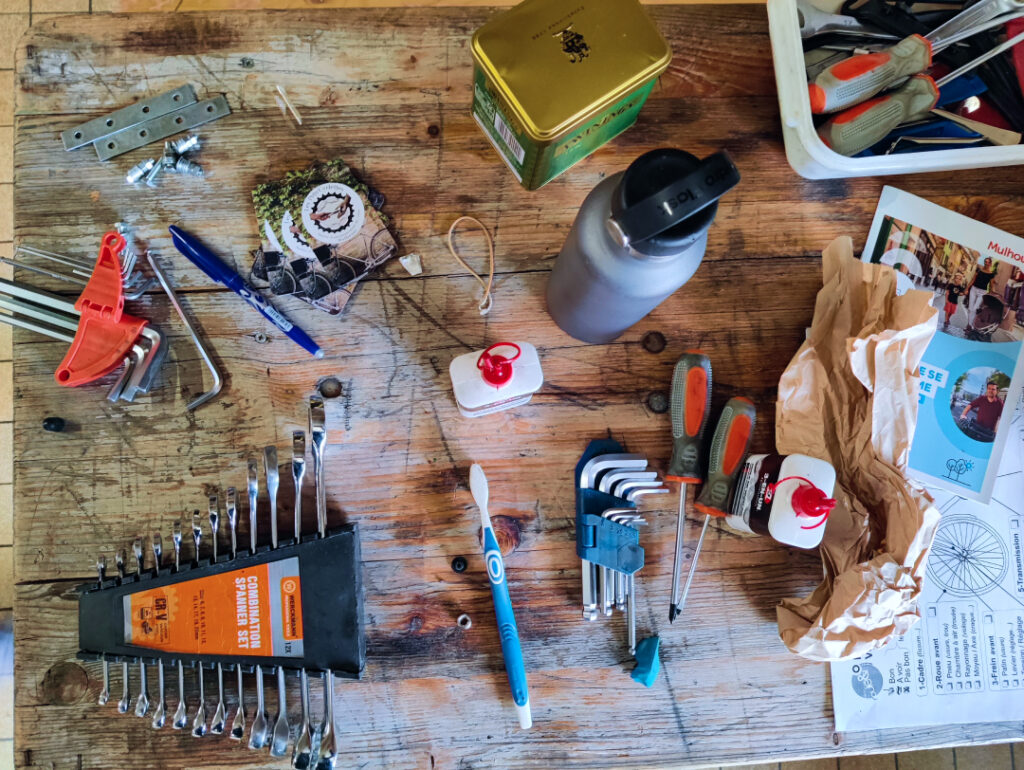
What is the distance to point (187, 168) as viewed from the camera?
83 centimetres

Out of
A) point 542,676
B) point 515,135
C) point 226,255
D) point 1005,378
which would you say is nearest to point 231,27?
point 226,255

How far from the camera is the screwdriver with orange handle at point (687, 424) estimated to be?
2.66 ft

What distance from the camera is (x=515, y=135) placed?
2.47 feet

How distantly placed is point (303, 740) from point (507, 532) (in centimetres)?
33

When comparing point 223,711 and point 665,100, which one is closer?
point 223,711

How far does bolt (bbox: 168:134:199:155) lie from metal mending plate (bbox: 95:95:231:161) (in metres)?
0.01

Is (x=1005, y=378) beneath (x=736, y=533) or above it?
above

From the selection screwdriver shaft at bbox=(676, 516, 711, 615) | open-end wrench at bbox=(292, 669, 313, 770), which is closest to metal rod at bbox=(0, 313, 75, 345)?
open-end wrench at bbox=(292, 669, 313, 770)

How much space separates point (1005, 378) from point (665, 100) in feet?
1.92

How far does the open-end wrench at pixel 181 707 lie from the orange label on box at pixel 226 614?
0.10ft

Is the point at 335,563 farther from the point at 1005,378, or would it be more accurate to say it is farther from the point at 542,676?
the point at 1005,378

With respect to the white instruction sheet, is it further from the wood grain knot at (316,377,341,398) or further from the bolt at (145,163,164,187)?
the bolt at (145,163,164,187)

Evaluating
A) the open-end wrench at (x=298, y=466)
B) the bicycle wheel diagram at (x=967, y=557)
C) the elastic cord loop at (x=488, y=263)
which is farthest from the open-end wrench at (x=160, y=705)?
the bicycle wheel diagram at (x=967, y=557)

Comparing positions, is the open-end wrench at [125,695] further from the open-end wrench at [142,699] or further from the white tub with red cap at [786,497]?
the white tub with red cap at [786,497]
